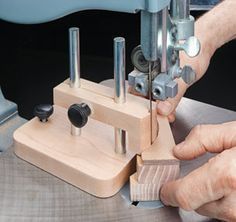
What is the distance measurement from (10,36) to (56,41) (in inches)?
4.9

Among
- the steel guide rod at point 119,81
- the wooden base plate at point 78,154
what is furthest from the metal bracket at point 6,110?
the steel guide rod at point 119,81

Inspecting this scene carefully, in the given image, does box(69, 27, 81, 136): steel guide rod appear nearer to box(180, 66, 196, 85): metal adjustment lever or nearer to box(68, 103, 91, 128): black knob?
box(68, 103, 91, 128): black knob

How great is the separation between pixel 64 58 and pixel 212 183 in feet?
2.74

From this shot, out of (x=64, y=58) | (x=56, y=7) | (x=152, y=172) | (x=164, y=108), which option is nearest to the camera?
(x=56, y=7)

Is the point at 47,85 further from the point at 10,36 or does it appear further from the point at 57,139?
the point at 57,139

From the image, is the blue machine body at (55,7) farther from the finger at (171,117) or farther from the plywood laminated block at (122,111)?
the finger at (171,117)

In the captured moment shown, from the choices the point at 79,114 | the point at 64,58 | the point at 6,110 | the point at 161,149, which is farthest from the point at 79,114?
the point at 64,58

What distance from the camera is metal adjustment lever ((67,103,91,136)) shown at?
2.52 ft

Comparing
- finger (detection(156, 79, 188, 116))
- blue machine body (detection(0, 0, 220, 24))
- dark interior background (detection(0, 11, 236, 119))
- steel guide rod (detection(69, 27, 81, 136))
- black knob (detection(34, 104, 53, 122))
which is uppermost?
blue machine body (detection(0, 0, 220, 24))

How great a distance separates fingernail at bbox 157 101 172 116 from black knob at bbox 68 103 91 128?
132mm

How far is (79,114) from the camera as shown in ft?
2.51

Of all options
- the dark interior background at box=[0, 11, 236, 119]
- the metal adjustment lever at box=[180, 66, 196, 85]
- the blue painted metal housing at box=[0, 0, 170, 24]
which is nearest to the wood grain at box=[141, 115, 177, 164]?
the metal adjustment lever at box=[180, 66, 196, 85]

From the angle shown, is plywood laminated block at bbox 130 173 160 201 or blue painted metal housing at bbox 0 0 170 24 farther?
plywood laminated block at bbox 130 173 160 201

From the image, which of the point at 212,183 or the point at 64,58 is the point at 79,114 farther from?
the point at 64,58
